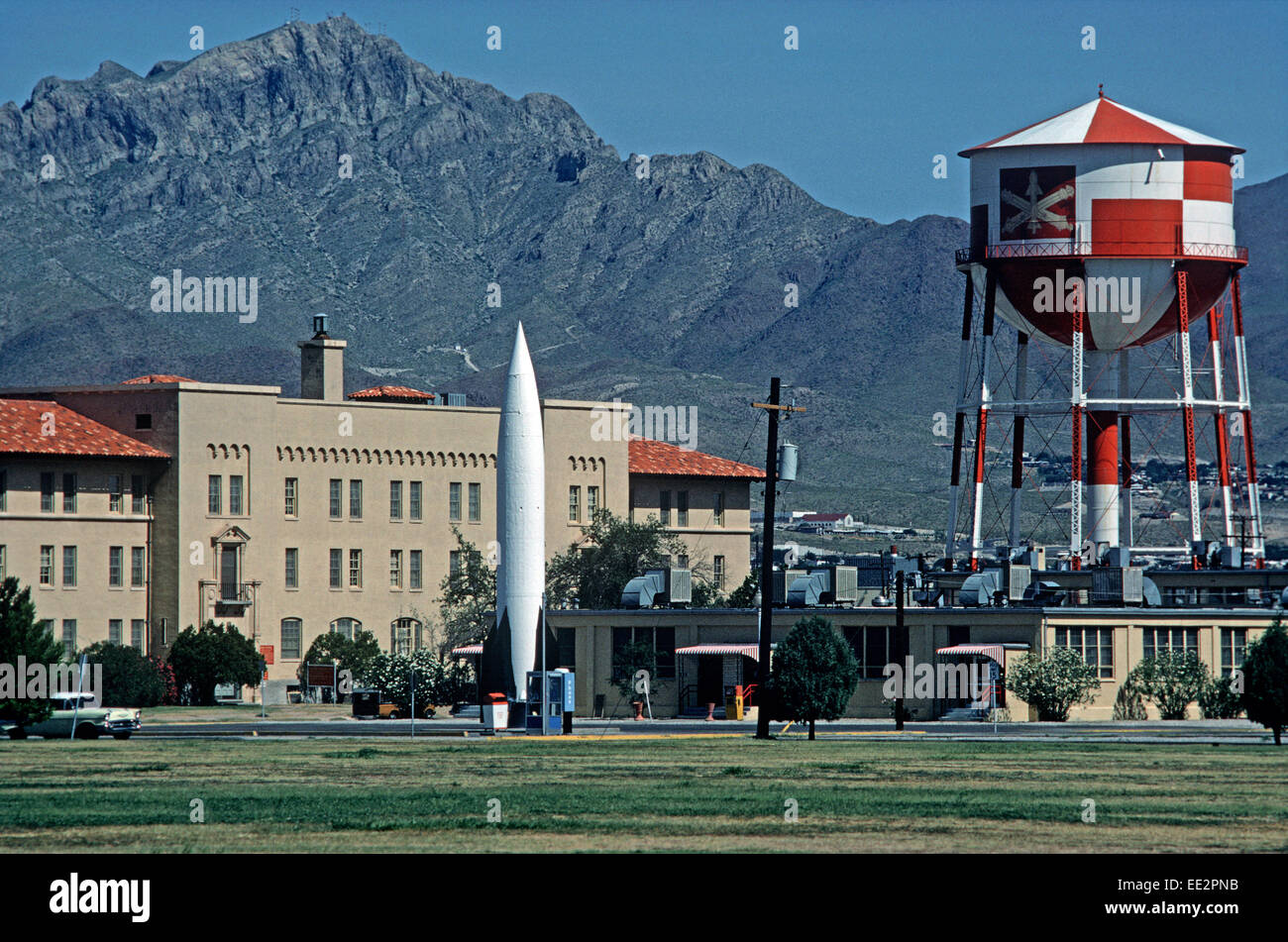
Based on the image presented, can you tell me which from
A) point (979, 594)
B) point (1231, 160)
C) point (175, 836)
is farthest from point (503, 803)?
point (1231, 160)

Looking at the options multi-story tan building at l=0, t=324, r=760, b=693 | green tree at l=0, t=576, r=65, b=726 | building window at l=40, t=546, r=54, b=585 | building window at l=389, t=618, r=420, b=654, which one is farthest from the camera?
building window at l=389, t=618, r=420, b=654

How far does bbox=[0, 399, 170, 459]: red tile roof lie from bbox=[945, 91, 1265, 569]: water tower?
36.2 metres

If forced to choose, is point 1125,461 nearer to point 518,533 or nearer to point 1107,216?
point 1107,216

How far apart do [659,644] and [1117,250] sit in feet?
72.5

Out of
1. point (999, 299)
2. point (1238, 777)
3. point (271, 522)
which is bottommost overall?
point (1238, 777)

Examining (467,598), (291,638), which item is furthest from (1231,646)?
(291,638)

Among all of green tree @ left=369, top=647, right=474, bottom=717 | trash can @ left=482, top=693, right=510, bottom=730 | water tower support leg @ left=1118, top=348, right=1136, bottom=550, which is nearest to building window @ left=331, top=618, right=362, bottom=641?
green tree @ left=369, top=647, right=474, bottom=717

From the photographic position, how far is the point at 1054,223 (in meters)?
82.3

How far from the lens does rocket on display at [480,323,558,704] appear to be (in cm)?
7038

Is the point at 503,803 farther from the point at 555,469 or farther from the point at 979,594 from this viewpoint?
the point at 555,469

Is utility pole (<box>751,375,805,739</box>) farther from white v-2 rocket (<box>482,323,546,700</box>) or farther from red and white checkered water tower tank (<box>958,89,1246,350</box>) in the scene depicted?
red and white checkered water tower tank (<box>958,89,1246,350</box>)

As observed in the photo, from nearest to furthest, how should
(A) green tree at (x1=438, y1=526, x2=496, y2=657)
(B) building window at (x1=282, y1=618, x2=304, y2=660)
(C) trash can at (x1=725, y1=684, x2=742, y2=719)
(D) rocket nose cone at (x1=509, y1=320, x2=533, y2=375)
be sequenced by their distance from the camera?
(D) rocket nose cone at (x1=509, y1=320, x2=533, y2=375) → (C) trash can at (x1=725, y1=684, x2=742, y2=719) → (A) green tree at (x1=438, y1=526, x2=496, y2=657) → (B) building window at (x1=282, y1=618, x2=304, y2=660)

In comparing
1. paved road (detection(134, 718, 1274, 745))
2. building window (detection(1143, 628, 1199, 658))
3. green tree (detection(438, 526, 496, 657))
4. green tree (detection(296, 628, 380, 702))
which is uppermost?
green tree (detection(438, 526, 496, 657))

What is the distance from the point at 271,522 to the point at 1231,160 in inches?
1755
